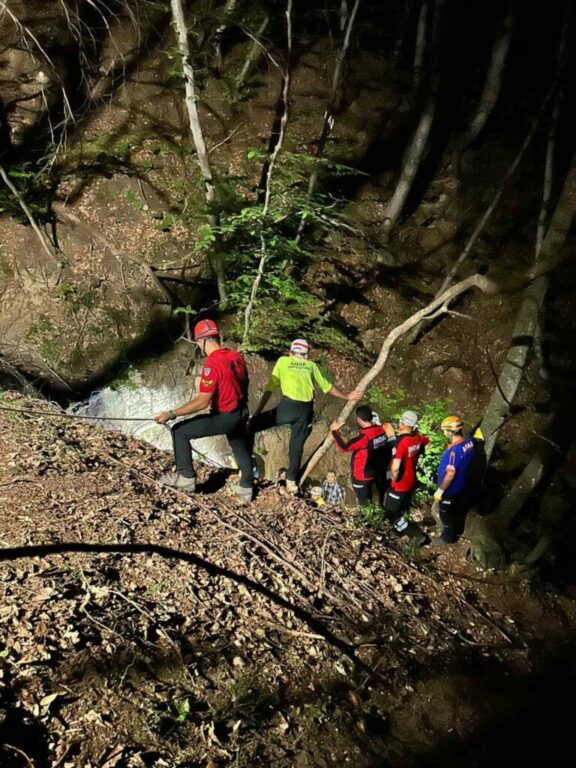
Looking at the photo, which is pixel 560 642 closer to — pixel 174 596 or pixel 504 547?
pixel 504 547

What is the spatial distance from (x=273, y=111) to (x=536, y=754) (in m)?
15.4

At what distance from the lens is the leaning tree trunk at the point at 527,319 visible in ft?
24.8

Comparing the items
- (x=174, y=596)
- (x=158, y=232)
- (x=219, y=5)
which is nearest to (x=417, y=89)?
(x=219, y=5)

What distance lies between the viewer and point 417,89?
13617 millimetres

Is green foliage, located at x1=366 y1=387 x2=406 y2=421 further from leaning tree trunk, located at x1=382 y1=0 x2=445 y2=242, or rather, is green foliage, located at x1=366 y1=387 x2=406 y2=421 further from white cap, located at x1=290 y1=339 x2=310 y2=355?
white cap, located at x1=290 y1=339 x2=310 y2=355

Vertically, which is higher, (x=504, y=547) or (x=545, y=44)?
(x=545, y=44)

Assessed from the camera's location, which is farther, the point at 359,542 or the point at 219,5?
the point at 219,5

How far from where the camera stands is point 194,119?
805 cm

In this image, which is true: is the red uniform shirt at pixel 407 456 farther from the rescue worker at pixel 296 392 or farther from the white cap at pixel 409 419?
the rescue worker at pixel 296 392

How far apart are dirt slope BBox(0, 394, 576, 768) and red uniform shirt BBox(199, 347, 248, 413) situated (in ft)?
4.64

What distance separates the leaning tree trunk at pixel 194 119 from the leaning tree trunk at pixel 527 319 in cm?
550

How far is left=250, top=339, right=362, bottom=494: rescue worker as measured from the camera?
7578mm

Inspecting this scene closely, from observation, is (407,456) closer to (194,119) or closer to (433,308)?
(433,308)

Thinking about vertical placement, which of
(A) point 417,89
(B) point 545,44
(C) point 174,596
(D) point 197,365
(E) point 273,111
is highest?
(B) point 545,44
